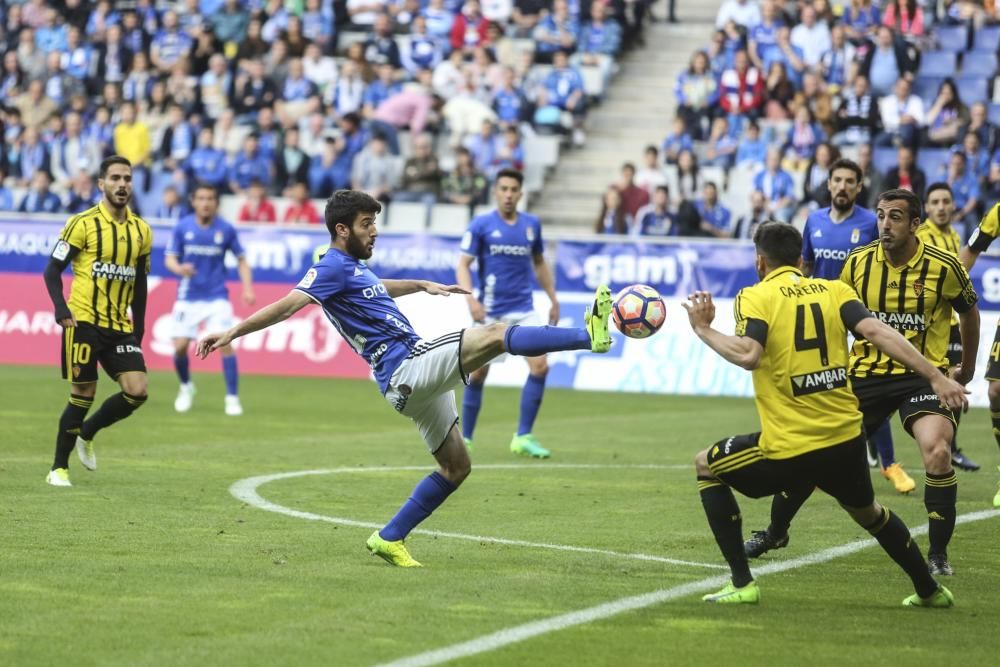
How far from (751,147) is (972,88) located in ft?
11.7

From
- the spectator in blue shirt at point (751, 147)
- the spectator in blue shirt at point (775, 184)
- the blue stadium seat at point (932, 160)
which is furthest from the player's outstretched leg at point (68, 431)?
the spectator in blue shirt at point (751, 147)

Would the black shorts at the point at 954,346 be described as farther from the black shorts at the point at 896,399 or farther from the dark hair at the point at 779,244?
the dark hair at the point at 779,244

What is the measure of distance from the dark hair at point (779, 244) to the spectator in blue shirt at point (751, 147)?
17.9 meters

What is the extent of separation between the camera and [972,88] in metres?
25.1

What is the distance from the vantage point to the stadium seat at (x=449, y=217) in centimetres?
2564

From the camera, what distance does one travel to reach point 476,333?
831 cm

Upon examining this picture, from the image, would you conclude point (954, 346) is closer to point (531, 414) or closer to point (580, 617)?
point (531, 414)

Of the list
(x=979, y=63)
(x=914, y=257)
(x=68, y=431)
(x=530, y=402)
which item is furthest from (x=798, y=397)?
(x=979, y=63)

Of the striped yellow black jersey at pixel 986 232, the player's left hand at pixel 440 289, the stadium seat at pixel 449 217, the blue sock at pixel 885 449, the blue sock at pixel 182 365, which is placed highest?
the player's left hand at pixel 440 289

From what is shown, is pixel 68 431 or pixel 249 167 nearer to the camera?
pixel 68 431

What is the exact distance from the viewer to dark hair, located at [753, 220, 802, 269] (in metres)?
7.45

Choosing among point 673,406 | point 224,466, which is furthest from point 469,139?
point 224,466

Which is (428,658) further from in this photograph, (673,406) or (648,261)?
(648,261)

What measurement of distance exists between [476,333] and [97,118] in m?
22.9
